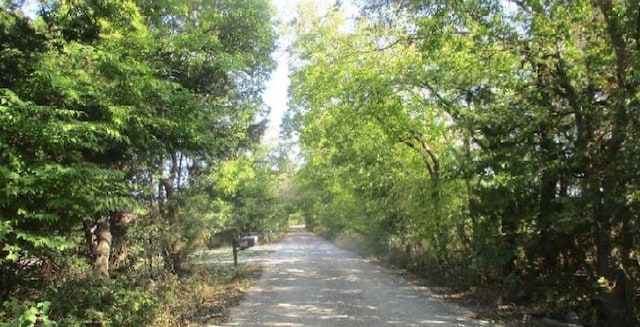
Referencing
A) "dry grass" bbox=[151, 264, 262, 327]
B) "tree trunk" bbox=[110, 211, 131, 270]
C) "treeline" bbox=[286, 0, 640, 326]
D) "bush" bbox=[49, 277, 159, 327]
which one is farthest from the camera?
"tree trunk" bbox=[110, 211, 131, 270]

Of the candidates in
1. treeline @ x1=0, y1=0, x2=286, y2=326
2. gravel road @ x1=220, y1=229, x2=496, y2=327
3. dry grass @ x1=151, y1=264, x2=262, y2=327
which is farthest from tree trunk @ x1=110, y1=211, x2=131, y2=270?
gravel road @ x1=220, y1=229, x2=496, y2=327

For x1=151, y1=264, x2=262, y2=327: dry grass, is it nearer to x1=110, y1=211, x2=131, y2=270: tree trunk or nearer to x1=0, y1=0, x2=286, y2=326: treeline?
x1=0, y1=0, x2=286, y2=326: treeline

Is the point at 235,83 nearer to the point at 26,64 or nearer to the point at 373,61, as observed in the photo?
the point at 373,61

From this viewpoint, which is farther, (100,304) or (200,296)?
(200,296)

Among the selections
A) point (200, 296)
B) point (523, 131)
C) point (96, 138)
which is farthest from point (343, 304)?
point (96, 138)

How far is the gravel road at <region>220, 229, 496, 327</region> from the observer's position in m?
9.95

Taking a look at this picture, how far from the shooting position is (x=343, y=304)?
39.0 ft

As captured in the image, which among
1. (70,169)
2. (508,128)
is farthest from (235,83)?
(70,169)

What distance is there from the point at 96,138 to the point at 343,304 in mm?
6758

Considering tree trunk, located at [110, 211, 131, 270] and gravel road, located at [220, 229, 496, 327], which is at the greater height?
tree trunk, located at [110, 211, 131, 270]

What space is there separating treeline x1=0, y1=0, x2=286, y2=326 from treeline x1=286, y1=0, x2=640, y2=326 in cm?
386

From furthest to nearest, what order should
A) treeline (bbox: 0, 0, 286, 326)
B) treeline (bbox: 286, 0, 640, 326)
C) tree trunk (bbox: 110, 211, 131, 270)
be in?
tree trunk (bbox: 110, 211, 131, 270) < treeline (bbox: 286, 0, 640, 326) < treeline (bbox: 0, 0, 286, 326)

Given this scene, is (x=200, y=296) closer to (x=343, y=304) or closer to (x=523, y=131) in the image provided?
(x=343, y=304)

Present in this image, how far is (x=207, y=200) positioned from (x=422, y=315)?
8.99 m
